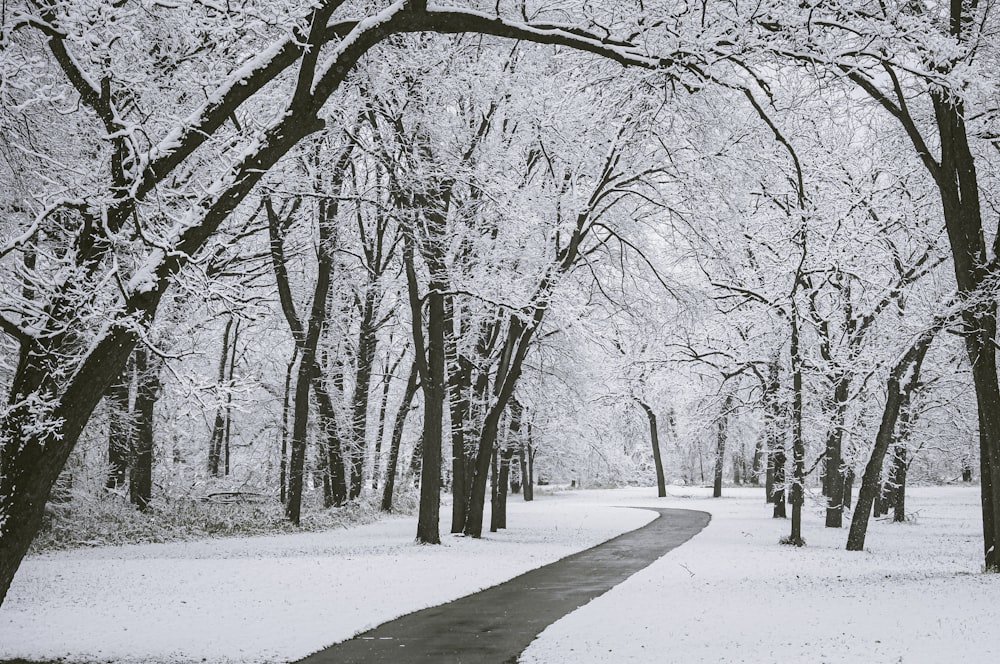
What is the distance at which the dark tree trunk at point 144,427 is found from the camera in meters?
21.9

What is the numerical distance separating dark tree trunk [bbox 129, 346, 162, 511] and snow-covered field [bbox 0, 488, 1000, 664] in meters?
3.71

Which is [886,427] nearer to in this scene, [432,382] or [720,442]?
[432,382]

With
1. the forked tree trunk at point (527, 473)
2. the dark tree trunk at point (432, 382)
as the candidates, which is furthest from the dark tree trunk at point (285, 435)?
the forked tree trunk at point (527, 473)

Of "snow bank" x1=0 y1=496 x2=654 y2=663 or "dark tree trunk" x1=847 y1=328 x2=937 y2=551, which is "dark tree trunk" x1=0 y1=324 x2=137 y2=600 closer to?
"snow bank" x1=0 y1=496 x2=654 y2=663

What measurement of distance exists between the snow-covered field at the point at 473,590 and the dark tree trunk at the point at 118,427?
3972 millimetres

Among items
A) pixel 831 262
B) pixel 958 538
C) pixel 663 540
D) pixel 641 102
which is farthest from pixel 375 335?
pixel 641 102

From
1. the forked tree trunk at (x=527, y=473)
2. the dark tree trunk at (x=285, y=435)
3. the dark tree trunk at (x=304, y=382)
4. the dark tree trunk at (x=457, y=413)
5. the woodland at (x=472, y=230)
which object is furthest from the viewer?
the forked tree trunk at (x=527, y=473)

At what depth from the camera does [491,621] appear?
Answer: 1012cm

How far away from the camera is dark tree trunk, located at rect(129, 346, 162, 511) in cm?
2186

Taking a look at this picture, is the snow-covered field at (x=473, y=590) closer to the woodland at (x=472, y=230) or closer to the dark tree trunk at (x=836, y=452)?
the woodland at (x=472, y=230)

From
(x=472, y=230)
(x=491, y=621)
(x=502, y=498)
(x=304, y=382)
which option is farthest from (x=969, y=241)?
(x=304, y=382)

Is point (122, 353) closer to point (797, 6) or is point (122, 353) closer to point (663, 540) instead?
point (797, 6)

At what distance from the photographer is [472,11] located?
25.6ft

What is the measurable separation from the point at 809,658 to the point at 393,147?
37.1 ft
